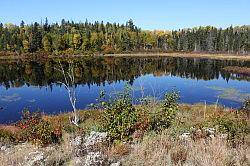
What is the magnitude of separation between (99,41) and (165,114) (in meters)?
150

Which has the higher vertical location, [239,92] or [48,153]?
[48,153]

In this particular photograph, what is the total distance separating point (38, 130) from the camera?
13.8m

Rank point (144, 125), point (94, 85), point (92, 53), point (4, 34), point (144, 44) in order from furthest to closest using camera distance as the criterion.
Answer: point (144, 44)
point (92, 53)
point (4, 34)
point (94, 85)
point (144, 125)

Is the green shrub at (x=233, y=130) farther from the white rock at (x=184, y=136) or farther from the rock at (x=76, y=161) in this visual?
the rock at (x=76, y=161)

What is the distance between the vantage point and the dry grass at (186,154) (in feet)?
27.9

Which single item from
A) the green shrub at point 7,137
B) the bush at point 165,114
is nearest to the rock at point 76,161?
the bush at point 165,114

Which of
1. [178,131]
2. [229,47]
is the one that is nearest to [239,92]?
[178,131]

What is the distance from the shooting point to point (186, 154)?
30.3 ft

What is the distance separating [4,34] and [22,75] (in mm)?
70034

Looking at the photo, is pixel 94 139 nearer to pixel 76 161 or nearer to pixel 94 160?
pixel 76 161

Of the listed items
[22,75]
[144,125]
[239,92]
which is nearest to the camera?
[144,125]

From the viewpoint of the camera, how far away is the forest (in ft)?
451

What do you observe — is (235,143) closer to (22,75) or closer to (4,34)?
(22,75)

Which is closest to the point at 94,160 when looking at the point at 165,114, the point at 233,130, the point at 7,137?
the point at 233,130
